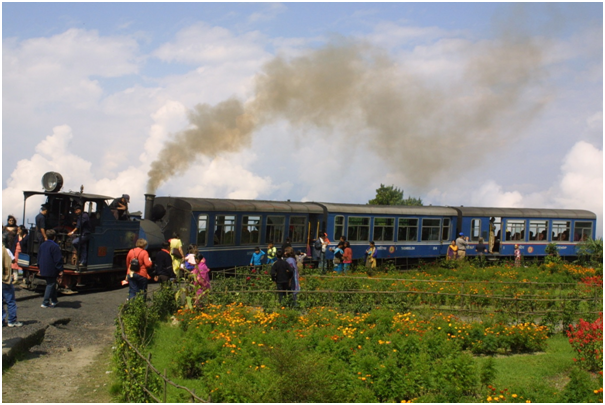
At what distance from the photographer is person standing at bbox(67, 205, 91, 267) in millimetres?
15578

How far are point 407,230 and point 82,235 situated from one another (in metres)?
15.1

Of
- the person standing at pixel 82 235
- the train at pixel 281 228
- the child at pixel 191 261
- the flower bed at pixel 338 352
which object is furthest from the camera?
the train at pixel 281 228

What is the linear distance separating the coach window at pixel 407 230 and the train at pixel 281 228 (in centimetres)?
4

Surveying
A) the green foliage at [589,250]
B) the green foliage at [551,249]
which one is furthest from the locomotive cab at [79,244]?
the green foliage at [589,250]

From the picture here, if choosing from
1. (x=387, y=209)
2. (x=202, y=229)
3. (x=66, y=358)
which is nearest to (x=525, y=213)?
(x=387, y=209)

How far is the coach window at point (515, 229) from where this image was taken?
95.9 feet

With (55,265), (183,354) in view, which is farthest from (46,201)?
(183,354)

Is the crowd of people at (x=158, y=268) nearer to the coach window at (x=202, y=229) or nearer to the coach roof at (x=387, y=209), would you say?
the coach window at (x=202, y=229)

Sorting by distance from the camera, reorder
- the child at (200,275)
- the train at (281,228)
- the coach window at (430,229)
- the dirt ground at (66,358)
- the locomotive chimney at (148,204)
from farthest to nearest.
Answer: the coach window at (430,229) < the locomotive chimney at (148,204) < the train at (281,228) < the child at (200,275) < the dirt ground at (66,358)

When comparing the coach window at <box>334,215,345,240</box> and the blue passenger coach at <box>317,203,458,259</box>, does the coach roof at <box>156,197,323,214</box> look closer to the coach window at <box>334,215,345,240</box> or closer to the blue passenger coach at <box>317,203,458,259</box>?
the coach window at <box>334,215,345,240</box>

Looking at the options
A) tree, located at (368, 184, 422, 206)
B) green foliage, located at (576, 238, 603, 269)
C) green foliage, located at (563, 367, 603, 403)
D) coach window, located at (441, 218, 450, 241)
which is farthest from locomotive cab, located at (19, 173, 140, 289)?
tree, located at (368, 184, 422, 206)

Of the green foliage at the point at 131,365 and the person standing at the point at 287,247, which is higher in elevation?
the person standing at the point at 287,247

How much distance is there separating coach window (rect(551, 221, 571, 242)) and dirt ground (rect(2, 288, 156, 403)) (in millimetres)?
23958

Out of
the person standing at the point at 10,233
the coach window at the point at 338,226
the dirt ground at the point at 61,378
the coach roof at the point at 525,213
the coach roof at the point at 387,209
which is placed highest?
the coach roof at the point at 525,213
